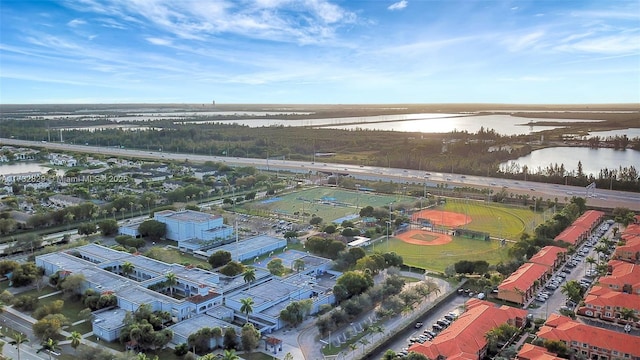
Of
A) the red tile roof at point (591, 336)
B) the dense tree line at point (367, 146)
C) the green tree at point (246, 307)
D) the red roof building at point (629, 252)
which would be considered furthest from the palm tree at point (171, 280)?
the dense tree line at point (367, 146)

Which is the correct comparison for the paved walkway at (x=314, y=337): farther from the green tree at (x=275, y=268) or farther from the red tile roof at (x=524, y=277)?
the green tree at (x=275, y=268)

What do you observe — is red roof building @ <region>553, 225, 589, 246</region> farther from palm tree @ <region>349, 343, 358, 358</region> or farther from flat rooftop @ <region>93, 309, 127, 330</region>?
flat rooftop @ <region>93, 309, 127, 330</region>

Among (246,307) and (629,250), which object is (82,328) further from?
Answer: (629,250)

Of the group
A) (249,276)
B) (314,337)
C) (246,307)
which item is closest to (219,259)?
(249,276)

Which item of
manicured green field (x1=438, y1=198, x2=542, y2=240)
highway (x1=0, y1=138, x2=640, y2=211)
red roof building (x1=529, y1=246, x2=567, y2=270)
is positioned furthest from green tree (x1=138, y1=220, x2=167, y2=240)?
highway (x1=0, y1=138, x2=640, y2=211)

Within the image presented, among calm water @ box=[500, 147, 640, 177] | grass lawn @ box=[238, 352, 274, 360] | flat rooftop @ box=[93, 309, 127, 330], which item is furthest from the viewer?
calm water @ box=[500, 147, 640, 177]
